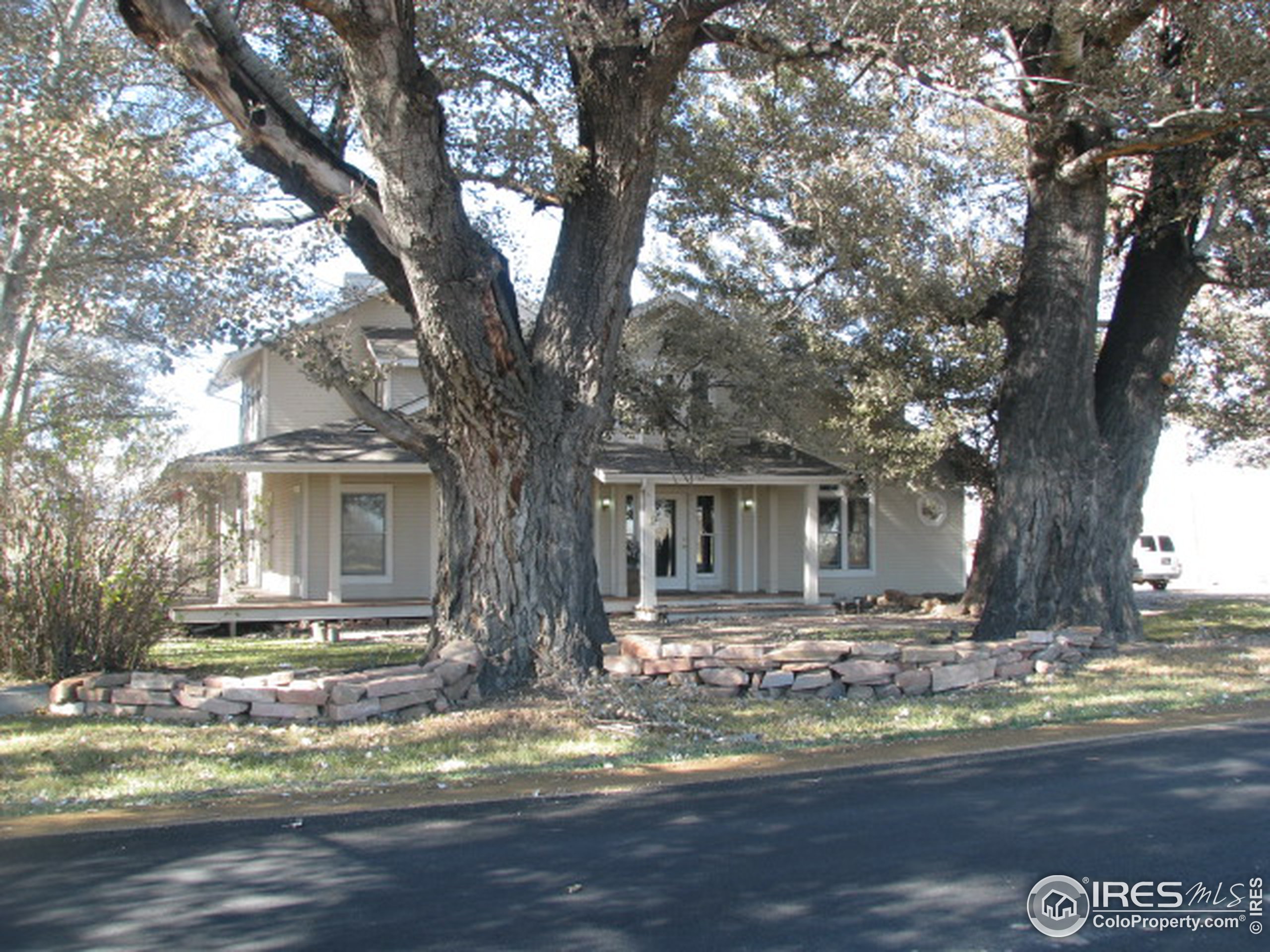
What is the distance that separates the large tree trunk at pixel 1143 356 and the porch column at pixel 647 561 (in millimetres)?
7764

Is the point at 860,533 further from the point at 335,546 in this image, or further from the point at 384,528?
the point at 335,546

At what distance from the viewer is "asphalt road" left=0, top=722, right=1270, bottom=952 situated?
14.8ft

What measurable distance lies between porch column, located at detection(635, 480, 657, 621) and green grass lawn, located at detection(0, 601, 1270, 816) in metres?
8.81

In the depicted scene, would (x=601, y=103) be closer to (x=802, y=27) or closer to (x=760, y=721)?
(x=802, y=27)

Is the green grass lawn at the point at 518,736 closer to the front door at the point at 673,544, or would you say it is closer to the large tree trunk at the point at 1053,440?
the large tree trunk at the point at 1053,440

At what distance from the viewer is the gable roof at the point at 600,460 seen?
17594 millimetres

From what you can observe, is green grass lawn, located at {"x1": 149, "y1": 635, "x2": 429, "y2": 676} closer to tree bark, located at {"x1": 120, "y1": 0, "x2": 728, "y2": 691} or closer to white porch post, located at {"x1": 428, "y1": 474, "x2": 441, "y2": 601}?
tree bark, located at {"x1": 120, "y1": 0, "x2": 728, "y2": 691}

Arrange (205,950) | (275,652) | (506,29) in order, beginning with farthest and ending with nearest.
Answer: (275,652) < (506,29) < (205,950)

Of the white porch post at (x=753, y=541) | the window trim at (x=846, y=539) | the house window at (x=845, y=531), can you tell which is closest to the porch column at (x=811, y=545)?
the white porch post at (x=753, y=541)

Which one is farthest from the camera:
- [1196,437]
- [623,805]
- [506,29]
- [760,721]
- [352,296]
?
[1196,437]

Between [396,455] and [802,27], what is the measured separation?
9950 mm

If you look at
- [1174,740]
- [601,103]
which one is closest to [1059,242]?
[601,103]

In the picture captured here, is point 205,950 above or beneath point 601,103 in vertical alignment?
beneath

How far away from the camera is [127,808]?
6672 mm
